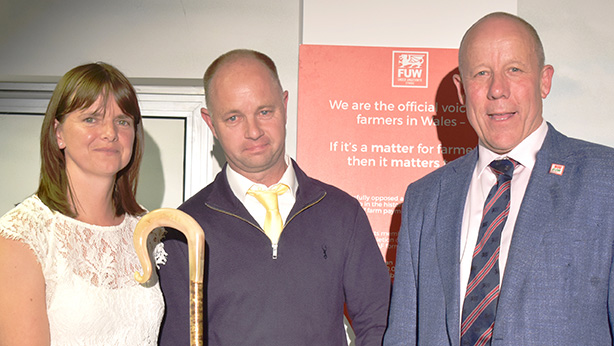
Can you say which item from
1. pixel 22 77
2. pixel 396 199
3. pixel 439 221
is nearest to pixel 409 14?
pixel 396 199

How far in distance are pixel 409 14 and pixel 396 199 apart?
893 millimetres

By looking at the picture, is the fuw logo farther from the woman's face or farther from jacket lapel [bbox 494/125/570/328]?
the woman's face

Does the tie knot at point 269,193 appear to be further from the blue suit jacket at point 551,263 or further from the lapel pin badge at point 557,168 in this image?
the lapel pin badge at point 557,168

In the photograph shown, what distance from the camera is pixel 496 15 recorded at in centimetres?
202

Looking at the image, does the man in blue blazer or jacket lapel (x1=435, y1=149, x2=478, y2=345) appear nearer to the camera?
the man in blue blazer

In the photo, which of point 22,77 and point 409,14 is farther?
point 22,77

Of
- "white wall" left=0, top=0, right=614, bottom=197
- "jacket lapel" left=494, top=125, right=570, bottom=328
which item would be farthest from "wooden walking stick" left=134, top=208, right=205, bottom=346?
"white wall" left=0, top=0, right=614, bottom=197

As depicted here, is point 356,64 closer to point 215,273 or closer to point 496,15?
point 496,15

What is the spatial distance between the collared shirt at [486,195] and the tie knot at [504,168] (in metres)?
0.02

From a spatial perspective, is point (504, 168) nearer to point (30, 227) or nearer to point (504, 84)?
point (504, 84)

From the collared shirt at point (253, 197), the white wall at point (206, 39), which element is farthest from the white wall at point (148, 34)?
the collared shirt at point (253, 197)

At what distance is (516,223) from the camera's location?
1815 millimetres

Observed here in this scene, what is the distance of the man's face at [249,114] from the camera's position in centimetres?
227

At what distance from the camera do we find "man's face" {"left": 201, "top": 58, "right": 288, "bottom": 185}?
2.27m
